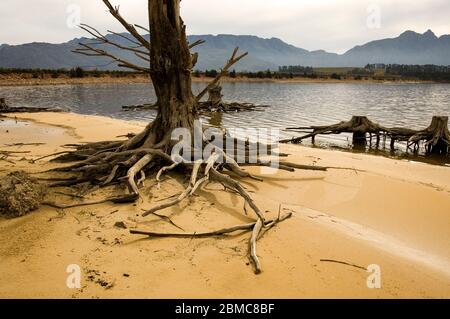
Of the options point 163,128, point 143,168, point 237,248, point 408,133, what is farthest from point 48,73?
point 237,248

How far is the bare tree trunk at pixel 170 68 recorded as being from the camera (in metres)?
6.34

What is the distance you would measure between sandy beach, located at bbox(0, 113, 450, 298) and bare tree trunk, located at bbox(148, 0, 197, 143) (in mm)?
1310

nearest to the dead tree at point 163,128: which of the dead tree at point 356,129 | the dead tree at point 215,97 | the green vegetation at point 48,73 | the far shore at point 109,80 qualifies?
the dead tree at point 356,129

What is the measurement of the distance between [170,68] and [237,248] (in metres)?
3.99

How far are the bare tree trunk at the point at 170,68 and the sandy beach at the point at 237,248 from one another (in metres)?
1.31

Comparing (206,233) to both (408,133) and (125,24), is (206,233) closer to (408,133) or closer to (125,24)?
(125,24)

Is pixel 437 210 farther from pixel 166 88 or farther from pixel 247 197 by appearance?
pixel 166 88

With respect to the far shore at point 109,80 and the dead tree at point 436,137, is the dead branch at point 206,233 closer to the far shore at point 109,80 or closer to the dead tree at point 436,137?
the dead tree at point 436,137

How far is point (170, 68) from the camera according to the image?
6.55 metres

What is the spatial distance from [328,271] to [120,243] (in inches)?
90.3

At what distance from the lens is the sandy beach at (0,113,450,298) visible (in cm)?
319

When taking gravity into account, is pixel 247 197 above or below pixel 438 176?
above

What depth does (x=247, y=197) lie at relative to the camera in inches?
189
